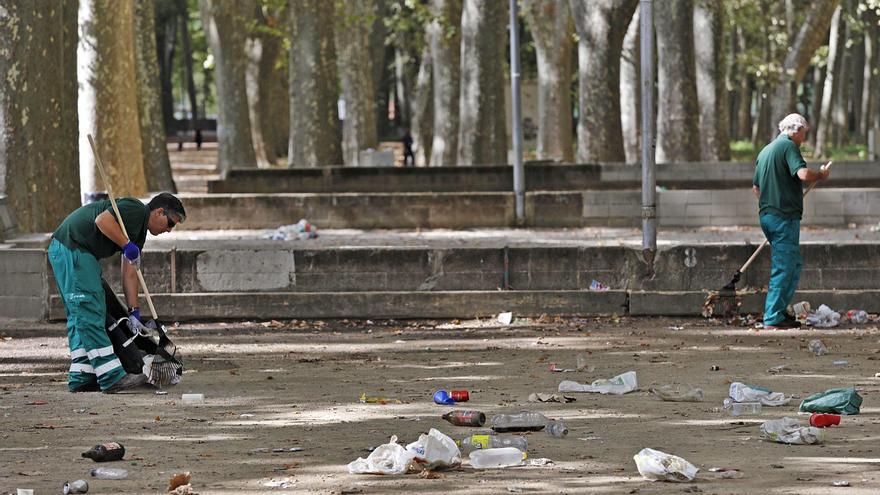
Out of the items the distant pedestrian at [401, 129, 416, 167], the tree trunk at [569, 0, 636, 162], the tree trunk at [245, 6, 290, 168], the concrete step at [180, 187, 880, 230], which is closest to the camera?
the concrete step at [180, 187, 880, 230]

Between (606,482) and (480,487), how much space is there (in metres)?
0.61

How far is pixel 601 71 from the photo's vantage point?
1228 inches

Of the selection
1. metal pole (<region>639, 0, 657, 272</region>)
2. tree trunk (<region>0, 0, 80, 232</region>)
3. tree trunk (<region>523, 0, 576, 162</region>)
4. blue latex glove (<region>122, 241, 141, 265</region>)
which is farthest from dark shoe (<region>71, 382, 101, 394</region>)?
tree trunk (<region>523, 0, 576, 162</region>)

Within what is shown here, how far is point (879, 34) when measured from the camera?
5528 centimetres

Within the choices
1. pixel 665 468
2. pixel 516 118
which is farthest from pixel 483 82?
pixel 665 468

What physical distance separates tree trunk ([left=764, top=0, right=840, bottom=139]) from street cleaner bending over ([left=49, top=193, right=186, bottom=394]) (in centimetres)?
2643

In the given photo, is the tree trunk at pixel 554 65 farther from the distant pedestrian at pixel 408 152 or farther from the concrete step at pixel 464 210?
the concrete step at pixel 464 210

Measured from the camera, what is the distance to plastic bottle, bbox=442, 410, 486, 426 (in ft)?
31.4

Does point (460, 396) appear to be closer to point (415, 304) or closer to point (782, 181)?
point (782, 181)

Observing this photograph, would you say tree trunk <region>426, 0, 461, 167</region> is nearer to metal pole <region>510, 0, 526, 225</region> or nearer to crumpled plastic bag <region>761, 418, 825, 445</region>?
metal pole <region>510, 0, 526, 225</region>

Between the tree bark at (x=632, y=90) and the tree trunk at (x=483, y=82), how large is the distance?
5.29 meters

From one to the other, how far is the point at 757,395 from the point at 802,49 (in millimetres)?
27317

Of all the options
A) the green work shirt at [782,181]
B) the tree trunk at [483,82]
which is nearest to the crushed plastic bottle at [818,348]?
the green work shirt at [782,181]

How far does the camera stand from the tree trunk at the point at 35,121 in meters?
18.1
